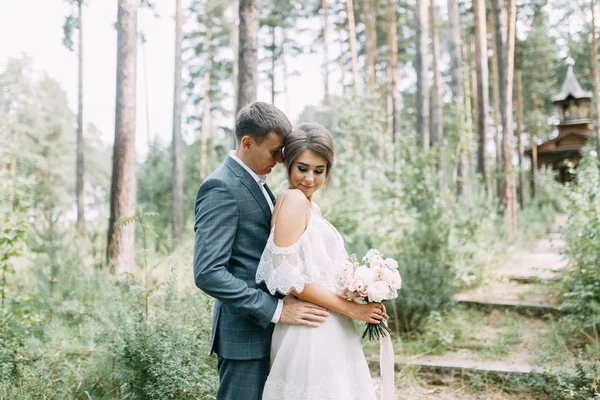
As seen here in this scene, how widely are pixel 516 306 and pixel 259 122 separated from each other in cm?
549

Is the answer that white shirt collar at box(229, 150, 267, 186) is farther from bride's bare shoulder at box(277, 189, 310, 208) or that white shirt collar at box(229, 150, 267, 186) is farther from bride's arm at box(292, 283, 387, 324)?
bride's arm at box(292, 283, 387, 324)

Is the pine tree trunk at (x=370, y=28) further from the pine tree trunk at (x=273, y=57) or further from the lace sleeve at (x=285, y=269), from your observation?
the lace sleeve at (x=285, y=269)

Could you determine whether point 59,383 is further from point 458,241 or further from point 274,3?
point 274,3

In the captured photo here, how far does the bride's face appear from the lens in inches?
94.3

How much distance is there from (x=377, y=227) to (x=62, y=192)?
28.9 m

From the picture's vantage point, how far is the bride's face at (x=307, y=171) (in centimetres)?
239

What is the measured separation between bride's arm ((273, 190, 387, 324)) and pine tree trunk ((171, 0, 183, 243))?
12.0 meters

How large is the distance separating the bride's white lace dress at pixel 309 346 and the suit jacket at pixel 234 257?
8 cm

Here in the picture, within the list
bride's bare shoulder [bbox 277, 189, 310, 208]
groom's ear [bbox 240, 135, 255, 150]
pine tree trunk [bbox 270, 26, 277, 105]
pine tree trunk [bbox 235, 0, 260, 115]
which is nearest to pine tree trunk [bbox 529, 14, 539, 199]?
pine tree trunk [bbox 270, 26, 277, 105]

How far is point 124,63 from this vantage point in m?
7.32

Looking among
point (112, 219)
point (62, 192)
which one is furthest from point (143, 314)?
point (62, 192)

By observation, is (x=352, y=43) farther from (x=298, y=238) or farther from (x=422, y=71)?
(x=298, y=238)

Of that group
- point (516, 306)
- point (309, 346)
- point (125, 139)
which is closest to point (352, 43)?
point (125, 139)

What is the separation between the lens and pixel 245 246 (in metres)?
2.32
